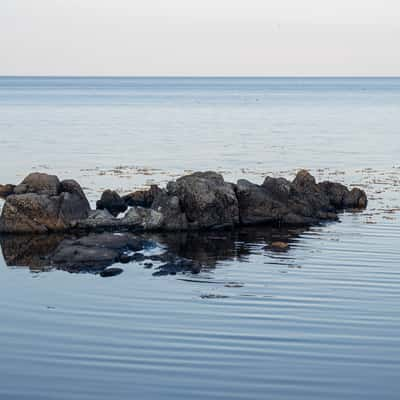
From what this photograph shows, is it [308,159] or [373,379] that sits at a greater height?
[308,159]

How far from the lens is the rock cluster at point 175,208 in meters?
38.0

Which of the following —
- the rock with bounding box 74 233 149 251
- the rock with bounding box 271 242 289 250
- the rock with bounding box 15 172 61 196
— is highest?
the rock with bounding box 15 172 61 196

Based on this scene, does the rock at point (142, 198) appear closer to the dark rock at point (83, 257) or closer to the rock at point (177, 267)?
the dark rock at point (83, 257)

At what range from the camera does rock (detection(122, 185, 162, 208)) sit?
4400 centimetres

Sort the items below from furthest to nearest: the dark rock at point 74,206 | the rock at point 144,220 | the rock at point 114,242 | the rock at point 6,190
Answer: the rock at point 6,190, the dark rock at point 74,206, the rock at point 144,220, the rock at point 114,242

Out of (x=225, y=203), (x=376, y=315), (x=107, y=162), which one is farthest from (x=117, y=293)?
(x=107, y=162)

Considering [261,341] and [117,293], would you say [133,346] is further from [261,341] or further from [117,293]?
[117,293]

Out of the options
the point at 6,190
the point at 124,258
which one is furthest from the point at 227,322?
the point at 6,190

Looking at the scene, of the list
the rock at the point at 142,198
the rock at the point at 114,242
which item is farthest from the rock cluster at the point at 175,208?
the rock at the point at 114,242

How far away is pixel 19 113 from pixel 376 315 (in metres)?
117

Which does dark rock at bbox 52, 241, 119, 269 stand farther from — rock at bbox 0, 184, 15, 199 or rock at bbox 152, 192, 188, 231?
rock at bbox 0, 184, 15, 199

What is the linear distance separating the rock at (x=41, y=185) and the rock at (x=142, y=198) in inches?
169

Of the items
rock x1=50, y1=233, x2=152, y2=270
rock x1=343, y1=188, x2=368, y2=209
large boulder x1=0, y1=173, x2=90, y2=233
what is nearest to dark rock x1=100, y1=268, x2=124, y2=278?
rock x1=50, y1=233, x2=152, y2=270

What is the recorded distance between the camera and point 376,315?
24.3 metres
